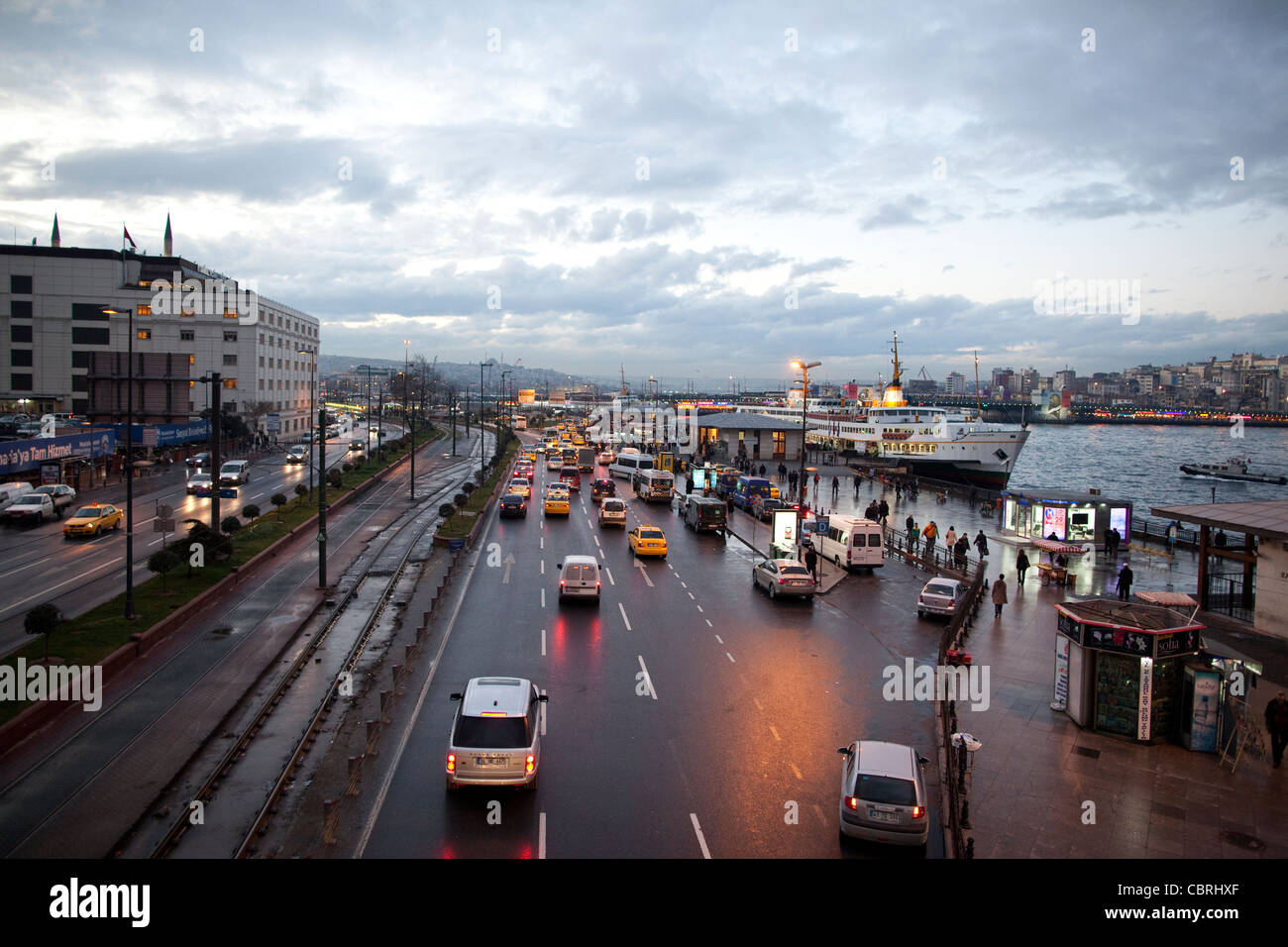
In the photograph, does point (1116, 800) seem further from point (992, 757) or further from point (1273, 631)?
point (1273, 631)

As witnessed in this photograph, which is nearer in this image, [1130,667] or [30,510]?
[1130,667]

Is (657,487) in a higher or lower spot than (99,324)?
lower

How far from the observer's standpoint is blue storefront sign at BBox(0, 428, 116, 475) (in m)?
42.6

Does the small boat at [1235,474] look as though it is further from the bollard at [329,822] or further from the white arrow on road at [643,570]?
the bollard at [329,822]

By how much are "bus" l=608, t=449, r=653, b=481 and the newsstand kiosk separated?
5075cm

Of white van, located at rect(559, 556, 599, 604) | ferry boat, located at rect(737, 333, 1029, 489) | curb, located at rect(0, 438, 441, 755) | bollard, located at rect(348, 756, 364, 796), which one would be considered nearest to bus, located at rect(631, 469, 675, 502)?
curb, located at rect(0, 438, 441, 755)

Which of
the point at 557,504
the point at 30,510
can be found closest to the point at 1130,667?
the point at 557,504

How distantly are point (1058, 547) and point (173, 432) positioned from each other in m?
61.0

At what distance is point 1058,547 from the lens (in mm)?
33156

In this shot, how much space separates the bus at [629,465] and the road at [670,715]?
3679cm

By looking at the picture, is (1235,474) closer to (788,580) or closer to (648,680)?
(788,580)

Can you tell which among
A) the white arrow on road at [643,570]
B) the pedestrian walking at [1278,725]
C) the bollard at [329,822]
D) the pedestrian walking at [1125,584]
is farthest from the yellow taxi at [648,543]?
the bollard at [329,822]

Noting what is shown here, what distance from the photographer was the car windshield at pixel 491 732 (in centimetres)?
1187
